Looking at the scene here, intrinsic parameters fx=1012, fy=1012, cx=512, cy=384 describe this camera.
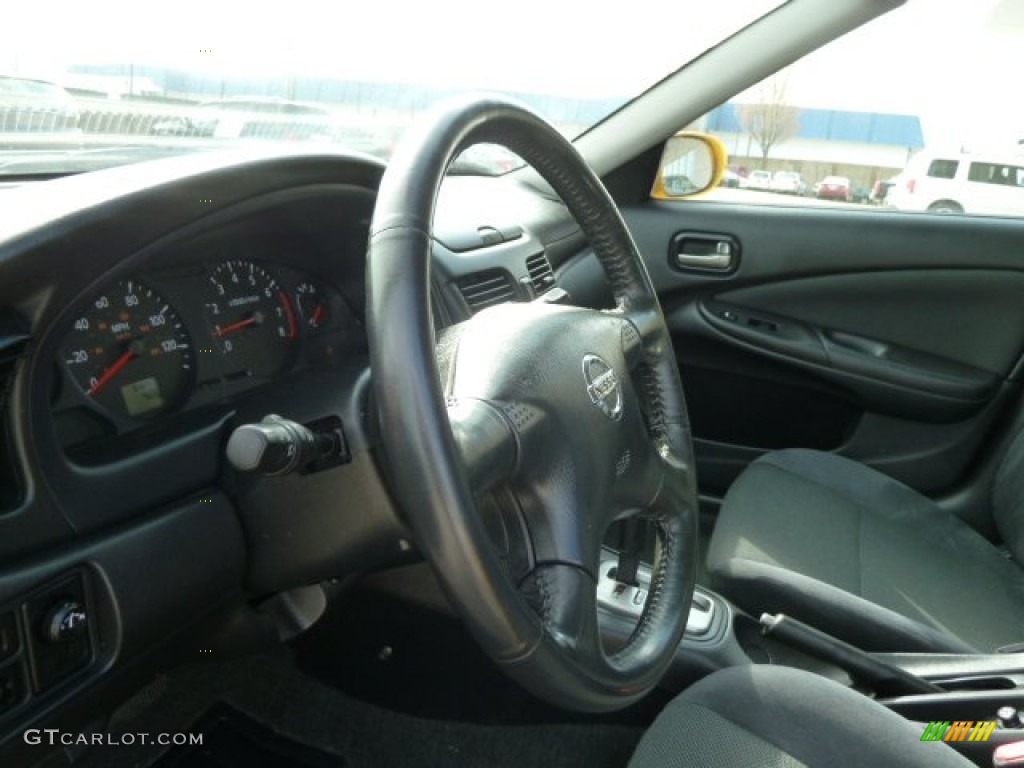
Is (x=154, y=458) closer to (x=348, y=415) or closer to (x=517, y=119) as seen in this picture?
(x=348, y=415)

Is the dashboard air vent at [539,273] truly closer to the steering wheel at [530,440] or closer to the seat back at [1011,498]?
the steering wheel at [530,440]

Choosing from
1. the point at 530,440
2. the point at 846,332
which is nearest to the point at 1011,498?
the point at 846,332

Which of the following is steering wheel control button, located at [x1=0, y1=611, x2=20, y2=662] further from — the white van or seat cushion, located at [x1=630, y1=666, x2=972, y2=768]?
the white van

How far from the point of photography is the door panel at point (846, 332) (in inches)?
94.4

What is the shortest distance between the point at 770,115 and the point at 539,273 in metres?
0.73

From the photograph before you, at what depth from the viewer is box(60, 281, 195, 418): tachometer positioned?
115 cm

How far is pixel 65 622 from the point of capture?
1026 mm

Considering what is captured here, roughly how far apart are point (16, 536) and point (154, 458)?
0.65 feet

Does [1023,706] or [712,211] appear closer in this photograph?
[1023,706]

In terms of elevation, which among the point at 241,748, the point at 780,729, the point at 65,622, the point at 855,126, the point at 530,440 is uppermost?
the point at 855,126

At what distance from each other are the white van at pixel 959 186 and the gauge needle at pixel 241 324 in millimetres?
1644

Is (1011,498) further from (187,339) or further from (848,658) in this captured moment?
(187,339)

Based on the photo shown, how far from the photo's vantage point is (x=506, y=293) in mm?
1744

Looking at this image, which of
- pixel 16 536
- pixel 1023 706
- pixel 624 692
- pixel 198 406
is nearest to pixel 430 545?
pixel 624 692
